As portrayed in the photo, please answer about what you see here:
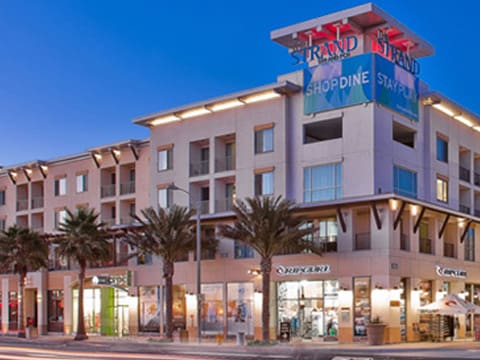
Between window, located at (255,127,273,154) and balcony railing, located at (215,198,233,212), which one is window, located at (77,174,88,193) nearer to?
balcony railing, located at (215,198,233,212)

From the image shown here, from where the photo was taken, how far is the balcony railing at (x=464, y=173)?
63528 mm

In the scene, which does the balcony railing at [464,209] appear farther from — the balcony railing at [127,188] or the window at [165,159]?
the balcony railing at [127,188]

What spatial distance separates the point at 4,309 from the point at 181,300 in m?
23.9

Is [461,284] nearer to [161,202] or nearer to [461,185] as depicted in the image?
[461,185]

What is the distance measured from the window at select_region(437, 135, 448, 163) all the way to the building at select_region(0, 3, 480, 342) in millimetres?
175

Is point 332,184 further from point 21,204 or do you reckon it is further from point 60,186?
point 21,204

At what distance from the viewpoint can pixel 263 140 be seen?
5819cm

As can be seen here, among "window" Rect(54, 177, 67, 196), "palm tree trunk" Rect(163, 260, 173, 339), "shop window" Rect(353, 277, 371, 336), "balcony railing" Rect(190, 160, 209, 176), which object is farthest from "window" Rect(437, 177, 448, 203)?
"window" Rect(54, 177, 67, 196)

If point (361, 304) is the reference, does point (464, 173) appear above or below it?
above

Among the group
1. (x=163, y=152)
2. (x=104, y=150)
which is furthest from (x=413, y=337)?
(x=104, y=150)

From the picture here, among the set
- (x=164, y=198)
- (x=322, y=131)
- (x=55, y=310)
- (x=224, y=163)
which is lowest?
(x=55, y=310)

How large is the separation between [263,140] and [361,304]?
13433 mm

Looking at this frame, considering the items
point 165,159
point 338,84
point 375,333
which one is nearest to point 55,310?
point 165,159

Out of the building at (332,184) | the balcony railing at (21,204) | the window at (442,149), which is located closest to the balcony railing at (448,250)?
the building at (332,184)
